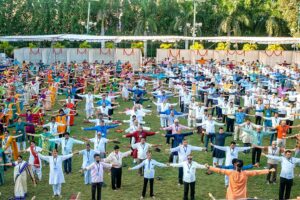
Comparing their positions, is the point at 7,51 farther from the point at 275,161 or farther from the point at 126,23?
the point at 275,161

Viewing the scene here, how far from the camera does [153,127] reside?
73.0 feet

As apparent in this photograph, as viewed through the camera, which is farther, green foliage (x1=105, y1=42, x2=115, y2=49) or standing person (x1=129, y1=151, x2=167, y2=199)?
green foliage (x1=105, y1=42, x2=115, y2=49)

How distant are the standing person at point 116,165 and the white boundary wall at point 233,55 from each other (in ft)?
93.2

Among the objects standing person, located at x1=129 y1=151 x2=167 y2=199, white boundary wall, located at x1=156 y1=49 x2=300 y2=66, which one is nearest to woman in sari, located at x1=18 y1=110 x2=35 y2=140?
standing person, located at x1=129 y1=151 x2=167 y2=199

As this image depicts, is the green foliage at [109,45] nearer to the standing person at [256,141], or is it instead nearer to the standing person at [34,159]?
the standing person at [256,141]

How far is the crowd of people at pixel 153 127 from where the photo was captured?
13242mm

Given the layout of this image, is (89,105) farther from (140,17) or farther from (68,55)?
(140,17)

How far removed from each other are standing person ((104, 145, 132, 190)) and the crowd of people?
0.09 feet

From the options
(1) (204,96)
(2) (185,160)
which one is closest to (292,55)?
(1) (204,96)

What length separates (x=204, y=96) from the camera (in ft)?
84.4

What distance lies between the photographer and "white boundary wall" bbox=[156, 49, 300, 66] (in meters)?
42.4

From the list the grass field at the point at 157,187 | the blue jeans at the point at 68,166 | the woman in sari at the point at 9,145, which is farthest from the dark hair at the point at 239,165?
the woman in sari at the point at 9,145

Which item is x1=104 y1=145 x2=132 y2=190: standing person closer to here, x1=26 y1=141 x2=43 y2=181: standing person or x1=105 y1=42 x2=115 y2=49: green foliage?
x1=26 y1=141 x2=43 y2=181: standing person

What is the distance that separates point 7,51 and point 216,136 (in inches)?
1369
